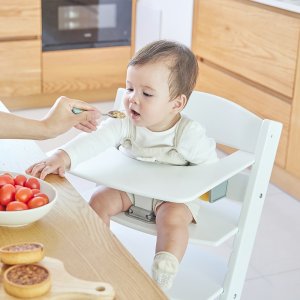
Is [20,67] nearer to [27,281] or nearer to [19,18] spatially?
[19,18]

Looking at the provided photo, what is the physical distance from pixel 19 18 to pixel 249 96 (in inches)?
49.0

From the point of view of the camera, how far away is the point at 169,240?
56.5 inches

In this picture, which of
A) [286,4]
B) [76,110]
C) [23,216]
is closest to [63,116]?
[76,110]

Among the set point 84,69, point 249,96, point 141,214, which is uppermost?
point 141,214

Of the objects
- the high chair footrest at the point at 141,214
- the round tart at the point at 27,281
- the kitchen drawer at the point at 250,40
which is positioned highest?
the round tart at the point at 27,281

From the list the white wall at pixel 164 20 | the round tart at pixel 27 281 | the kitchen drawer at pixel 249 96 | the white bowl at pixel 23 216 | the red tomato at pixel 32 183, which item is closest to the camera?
the round tart at pixel 27 281

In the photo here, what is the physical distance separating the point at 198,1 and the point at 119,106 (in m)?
1.76

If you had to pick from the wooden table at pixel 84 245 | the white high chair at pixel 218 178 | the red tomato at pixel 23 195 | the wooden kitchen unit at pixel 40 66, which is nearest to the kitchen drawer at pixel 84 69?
the wooden kitchen unit at pixel 40 66

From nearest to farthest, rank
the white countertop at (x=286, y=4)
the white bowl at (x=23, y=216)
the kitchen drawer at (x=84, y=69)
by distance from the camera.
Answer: the white bowl at (x=23, y=216) < the white countertop at (x=286, y=4) < the kitchen drawer at (x=84, y=69)

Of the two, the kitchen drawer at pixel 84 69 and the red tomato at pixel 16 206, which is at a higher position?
the red tomato at pixel 16 206

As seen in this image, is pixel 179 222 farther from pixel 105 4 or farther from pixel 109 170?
pixel 105 4

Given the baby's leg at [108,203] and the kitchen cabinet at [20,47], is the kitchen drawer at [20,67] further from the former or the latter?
the baby's leg at [108,203]

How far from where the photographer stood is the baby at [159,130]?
1522mm

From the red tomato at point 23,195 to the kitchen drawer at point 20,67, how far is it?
8.01ft
